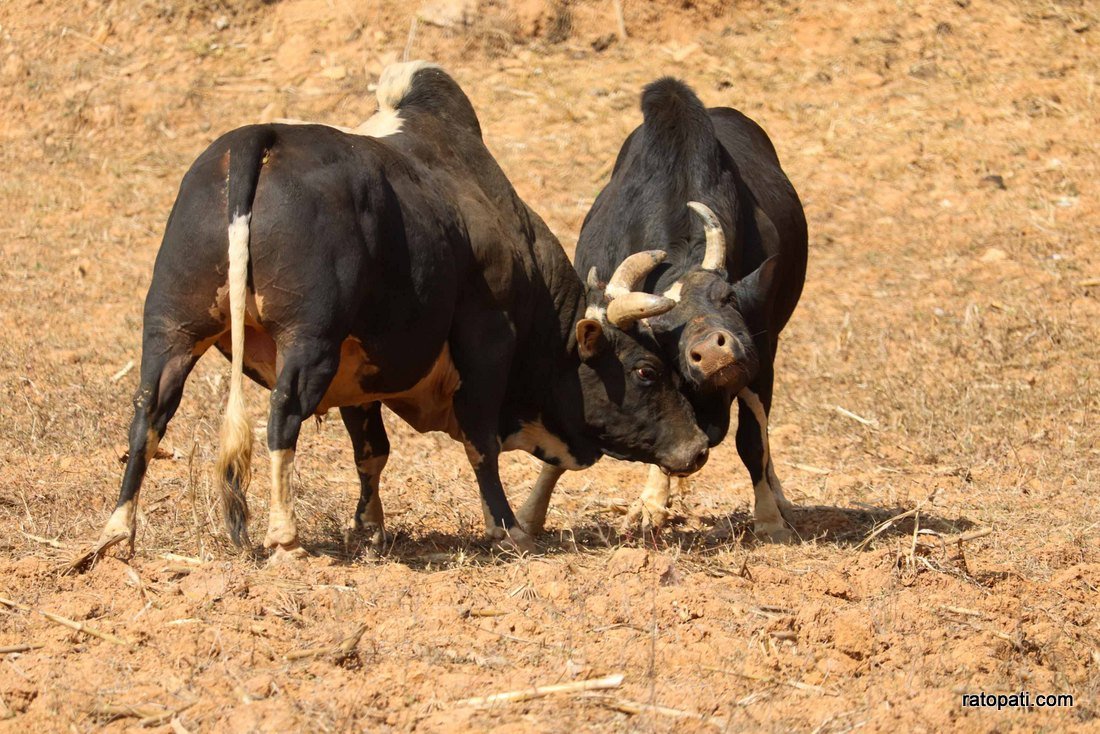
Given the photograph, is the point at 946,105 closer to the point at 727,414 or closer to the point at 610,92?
the point at 610,92

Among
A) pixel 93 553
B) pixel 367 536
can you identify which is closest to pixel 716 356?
pixel 367 536

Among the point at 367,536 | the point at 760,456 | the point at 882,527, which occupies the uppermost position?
the point at 882,527

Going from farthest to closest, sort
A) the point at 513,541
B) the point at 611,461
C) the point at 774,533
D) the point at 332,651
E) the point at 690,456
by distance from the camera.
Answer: the point at 611,461, the point at 774,533, the point at 690,456, the point at 513,541, the point at 332,651

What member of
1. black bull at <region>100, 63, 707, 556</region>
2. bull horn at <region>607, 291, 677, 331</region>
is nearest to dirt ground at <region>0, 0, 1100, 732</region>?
black bull at <region>100, 63, 707, 556</region>

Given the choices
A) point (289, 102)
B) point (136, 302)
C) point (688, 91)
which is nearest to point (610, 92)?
point (289, 102)

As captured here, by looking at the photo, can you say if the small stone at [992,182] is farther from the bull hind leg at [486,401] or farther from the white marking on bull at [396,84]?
the bull hind leg at [486,401]

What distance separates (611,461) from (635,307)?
9.57ft

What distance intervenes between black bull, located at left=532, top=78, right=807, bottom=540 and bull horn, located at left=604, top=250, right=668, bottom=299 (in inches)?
6.0

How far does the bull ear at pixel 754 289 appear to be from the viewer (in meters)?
7.32

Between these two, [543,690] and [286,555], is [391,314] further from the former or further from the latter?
[543,690]

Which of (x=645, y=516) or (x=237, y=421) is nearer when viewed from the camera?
(x=237, y=421)

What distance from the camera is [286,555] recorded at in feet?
19.9

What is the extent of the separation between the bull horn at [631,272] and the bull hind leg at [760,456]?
1068 mm

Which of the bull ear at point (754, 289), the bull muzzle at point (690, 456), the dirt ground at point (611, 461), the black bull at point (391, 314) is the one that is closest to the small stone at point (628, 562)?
the dirt ground at point (611, 461)
